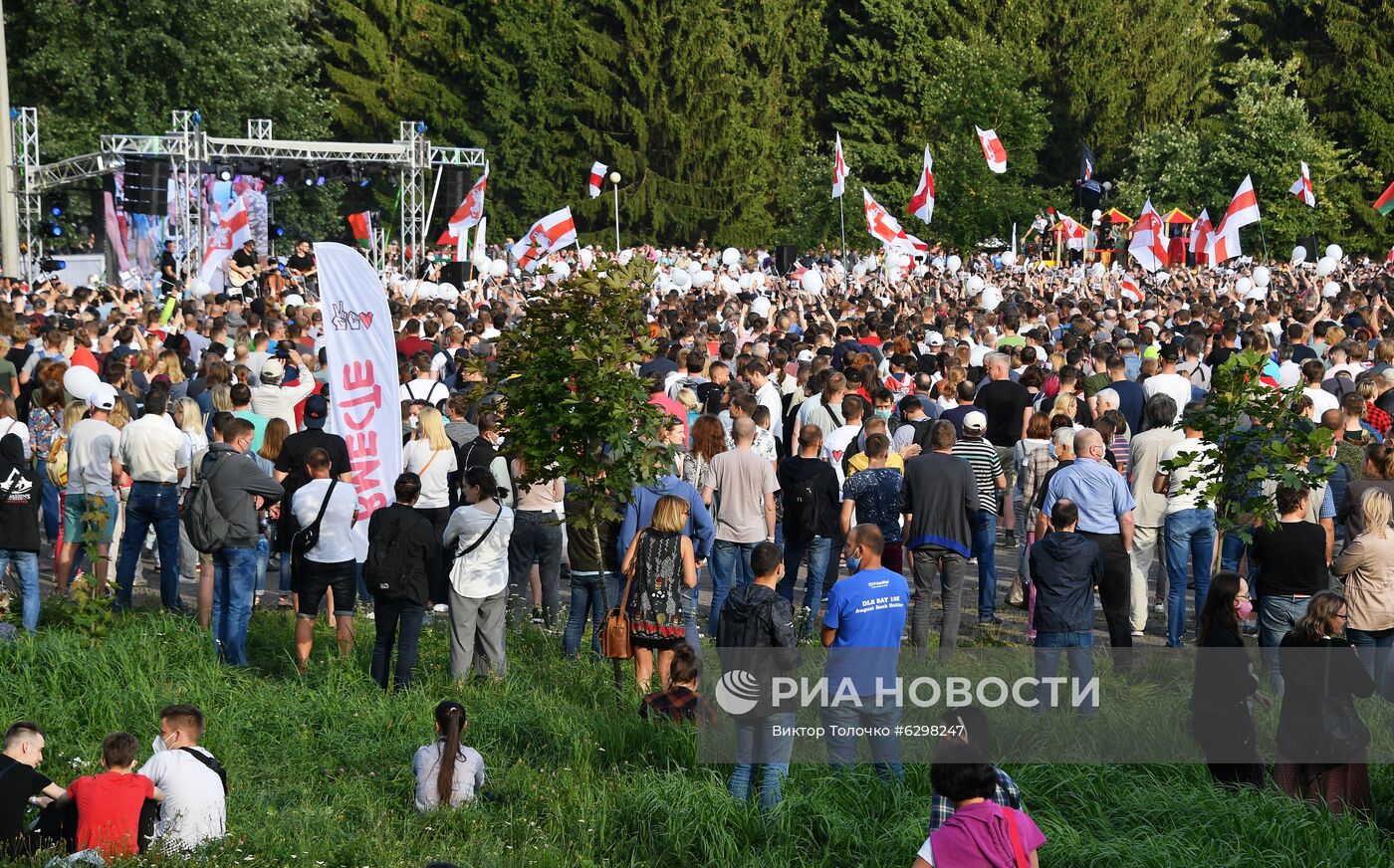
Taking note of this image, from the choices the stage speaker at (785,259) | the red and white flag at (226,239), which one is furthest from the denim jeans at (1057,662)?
the stage speaker at (785,259)

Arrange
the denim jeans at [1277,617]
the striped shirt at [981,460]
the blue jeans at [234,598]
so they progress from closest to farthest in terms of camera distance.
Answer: the denim jeans at [1277,617]
the blue jeans at [234,598]
the striped shirt at [981,460]

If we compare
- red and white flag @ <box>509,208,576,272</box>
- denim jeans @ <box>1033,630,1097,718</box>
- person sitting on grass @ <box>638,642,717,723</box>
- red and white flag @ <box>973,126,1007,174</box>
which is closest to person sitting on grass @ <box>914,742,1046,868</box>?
person sitting on grass @ <box>638,642,717,723</box>

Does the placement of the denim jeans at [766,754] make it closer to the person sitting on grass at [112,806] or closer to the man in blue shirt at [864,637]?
the man in blue shirt at [864,637]

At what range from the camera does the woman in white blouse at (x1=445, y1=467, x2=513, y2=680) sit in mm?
9383

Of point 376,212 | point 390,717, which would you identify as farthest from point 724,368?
point 376,212

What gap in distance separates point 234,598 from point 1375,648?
6.76 meters

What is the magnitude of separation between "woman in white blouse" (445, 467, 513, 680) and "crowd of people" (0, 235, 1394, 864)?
19 mm

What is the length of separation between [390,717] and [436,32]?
49.5 meters

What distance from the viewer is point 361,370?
10500mm

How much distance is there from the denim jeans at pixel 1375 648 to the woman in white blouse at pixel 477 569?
470 cm

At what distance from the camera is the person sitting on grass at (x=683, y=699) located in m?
8.26

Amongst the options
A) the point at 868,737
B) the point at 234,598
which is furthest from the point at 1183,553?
the point at 234,598

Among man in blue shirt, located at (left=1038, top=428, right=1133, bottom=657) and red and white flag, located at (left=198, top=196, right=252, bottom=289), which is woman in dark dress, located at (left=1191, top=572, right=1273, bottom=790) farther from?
red and white flag, located at (left=198, top=196, right=252, bottom=289)

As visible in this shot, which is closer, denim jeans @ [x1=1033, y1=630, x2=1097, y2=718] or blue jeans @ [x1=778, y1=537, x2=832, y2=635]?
denim jeans @ [x1=1033, y1=630, x2=1097, y2=718]
